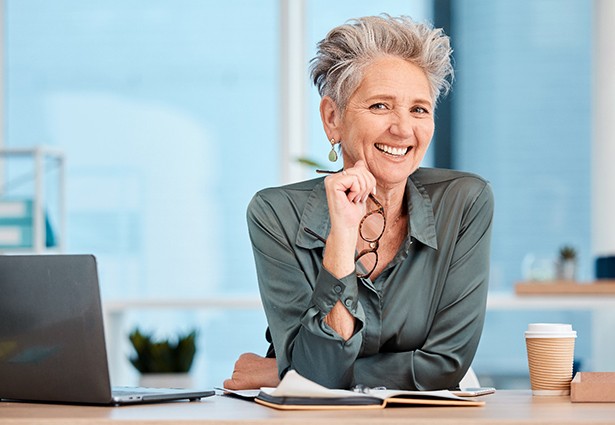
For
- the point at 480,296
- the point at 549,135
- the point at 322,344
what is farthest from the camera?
the point at 549,135

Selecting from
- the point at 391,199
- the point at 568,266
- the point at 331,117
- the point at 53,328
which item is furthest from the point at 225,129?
the point at 53,328

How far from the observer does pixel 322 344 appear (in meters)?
1.88

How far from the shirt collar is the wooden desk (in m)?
0.54

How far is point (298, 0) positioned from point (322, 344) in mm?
3844

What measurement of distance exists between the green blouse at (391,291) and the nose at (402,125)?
0.50 ft

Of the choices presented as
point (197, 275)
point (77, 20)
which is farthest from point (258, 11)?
point (197, 275)

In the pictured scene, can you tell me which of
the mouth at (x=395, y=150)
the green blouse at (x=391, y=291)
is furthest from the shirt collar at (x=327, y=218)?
the mouth at (x=395, y=150)

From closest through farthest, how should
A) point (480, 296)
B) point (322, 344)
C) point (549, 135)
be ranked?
1. point (322, 344)
2. point (480, 296)
3. point (549, 135)

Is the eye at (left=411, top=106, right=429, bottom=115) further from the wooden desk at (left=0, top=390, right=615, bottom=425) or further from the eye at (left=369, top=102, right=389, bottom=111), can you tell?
the wooden desk at (left=0, top=390, right=615, bottom=425)

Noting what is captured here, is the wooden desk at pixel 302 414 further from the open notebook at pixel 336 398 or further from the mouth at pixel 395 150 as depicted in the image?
the mouth at pixel 395 150

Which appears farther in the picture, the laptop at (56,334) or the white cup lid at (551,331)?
the white cup lid at (551,331)

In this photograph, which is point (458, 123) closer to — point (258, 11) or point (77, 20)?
point (258, 11)

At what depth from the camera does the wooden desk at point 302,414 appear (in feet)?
4.58

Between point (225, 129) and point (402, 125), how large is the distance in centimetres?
347
